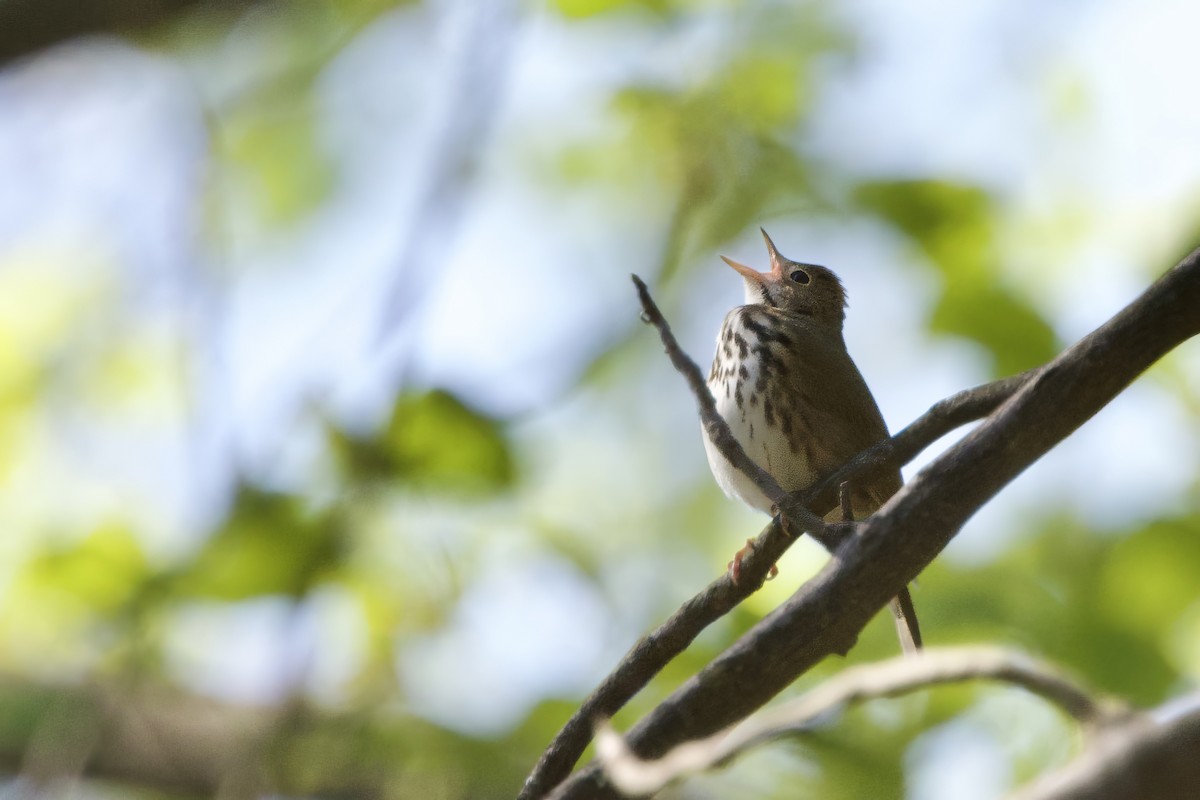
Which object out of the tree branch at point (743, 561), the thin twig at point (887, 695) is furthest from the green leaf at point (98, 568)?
the thin twig at point (887, 695)

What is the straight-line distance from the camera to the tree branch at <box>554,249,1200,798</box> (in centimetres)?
Answer: 167

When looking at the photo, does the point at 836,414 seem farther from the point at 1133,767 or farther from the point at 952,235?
the point at 1133,767

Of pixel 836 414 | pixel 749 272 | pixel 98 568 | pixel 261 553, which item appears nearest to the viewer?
pixel 261 553

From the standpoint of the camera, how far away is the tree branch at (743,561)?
1868 mm

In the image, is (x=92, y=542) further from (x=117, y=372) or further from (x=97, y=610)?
(x=117, y=372)

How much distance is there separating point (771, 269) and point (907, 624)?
2.25 m

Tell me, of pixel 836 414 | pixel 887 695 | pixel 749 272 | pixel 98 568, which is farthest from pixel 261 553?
pixel 749 272

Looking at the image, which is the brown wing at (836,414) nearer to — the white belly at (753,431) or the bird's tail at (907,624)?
the white belly at (753,431)

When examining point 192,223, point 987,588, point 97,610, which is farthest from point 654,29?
point 97,610

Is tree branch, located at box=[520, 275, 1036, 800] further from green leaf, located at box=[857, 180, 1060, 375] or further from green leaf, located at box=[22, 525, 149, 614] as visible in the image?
green leaf, located at box=[22, 525, 149, 614]

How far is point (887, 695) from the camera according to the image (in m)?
1.49

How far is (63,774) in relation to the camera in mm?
2883

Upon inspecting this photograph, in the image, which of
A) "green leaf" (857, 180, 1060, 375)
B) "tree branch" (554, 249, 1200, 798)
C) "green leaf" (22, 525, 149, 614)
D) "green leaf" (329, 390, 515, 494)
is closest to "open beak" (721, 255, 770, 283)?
"green leaf" (857, 180, 1060, 375)

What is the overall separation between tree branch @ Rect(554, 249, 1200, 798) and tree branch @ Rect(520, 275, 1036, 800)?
0.10 m
